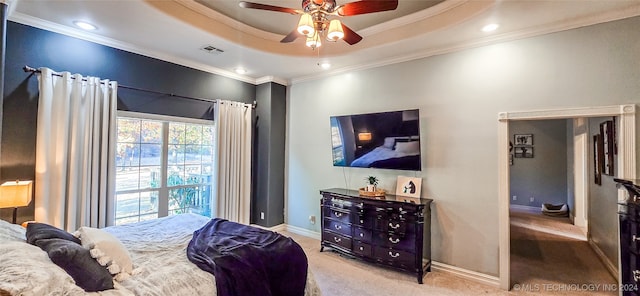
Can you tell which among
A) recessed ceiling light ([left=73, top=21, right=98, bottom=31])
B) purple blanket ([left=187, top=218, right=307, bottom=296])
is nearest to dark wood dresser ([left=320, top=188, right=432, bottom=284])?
purple blanket ([left=187, top=218, right=307, bottom=296])

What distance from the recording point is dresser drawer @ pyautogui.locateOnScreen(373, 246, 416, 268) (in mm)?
3168

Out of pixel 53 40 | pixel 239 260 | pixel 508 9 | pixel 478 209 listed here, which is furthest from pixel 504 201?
pixel 53 40

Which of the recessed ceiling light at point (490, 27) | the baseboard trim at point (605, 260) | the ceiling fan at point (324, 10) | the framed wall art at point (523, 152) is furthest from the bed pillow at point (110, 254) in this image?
the framed wall art at point (523, 152)

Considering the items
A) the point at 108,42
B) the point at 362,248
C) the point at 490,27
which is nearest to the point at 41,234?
the point at 108,42

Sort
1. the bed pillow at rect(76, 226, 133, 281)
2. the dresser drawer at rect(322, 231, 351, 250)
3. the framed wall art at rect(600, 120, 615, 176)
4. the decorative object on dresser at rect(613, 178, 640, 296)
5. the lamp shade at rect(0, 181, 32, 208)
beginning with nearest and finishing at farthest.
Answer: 1. the bed pillow at rect(76, 226, 133, 281)
2. the decorative object on dresser at rect(613, 178, 640, 296)
3. the lamp shade at rect(0, 181, 32, 208)
4. the framed wall art at rect(600, 120, 615, 176)
5. the dresser drawer at rect(322, 231, 351, 250)

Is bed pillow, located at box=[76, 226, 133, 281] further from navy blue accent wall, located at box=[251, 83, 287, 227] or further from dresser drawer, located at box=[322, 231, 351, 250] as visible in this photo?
navy blue accent wall, located at box=[251, 83, 287, 227]

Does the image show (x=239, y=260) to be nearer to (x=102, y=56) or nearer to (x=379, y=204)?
(x=379, y=204)

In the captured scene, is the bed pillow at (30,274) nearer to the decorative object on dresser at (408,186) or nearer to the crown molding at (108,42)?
the crown molding at (108,42)

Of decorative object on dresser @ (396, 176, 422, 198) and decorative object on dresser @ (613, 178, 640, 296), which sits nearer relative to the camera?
decorative object on dresser @ (613, 178, 640, 296)

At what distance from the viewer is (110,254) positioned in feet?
5.93

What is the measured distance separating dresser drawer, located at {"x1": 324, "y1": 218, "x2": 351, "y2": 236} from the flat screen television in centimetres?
85

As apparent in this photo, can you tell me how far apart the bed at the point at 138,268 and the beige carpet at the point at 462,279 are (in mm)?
1025

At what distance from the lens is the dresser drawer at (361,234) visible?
3482 mm

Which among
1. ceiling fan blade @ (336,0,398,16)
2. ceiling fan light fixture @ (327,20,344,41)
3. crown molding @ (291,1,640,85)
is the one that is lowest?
ceiling fan light fixture @ (327,20,344,41)
